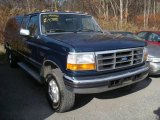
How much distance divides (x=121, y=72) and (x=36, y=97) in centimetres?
222

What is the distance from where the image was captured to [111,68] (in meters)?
4.75

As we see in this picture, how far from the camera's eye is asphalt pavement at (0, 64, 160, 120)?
4867 mm

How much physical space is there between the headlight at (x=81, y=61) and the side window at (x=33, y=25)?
1823 mm

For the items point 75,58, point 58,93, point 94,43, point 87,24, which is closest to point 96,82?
point 75,58

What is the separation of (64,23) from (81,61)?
6.15ft

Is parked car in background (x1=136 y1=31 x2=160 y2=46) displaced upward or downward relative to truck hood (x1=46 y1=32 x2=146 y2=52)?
downward

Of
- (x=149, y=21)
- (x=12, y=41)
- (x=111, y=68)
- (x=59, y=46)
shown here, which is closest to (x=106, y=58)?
(x=111, y=68)

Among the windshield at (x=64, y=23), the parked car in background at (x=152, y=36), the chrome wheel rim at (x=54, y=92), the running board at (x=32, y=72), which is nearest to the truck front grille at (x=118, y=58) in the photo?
the chrome wheel rim at (x=54, y=92)

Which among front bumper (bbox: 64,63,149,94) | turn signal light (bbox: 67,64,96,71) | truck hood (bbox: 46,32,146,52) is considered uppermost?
truck hood (bbox: 46,32,146,52)

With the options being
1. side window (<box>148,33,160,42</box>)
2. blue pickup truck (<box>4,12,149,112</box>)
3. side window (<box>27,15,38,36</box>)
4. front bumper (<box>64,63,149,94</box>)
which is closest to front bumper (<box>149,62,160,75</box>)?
blue pickup truck (<box>4,12,149,112</box>)

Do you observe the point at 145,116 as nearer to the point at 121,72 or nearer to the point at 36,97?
the point at 121,72

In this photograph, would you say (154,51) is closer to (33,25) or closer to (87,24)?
(87,24)

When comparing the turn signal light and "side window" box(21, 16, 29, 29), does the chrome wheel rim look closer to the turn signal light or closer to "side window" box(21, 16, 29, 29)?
the turn signal light

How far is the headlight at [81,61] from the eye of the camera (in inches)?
174
